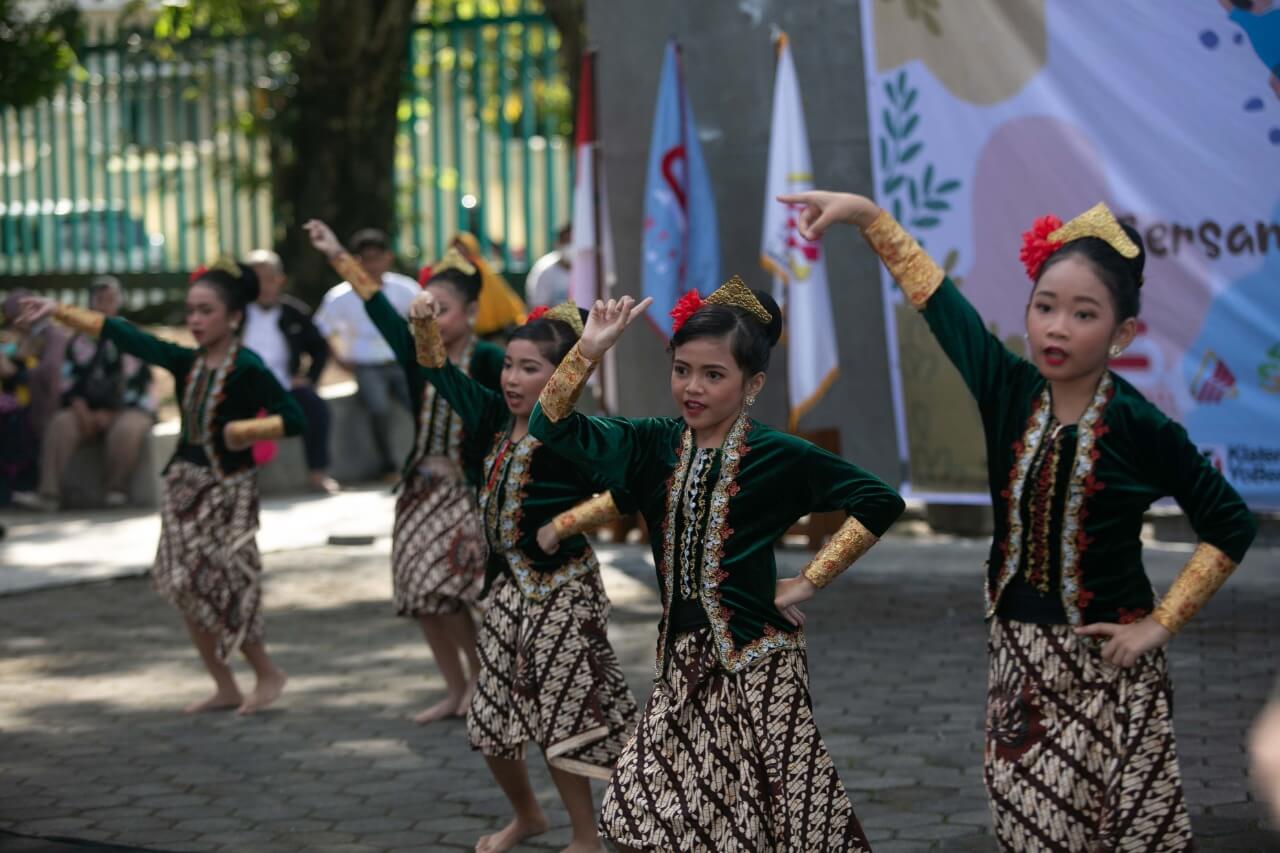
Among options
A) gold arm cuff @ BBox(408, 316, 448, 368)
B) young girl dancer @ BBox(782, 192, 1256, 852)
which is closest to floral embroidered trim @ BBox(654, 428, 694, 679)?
young girl dancer @ BBox(782, 192, 1256, 852)

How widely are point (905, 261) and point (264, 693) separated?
4.22 metres

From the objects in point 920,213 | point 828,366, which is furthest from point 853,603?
point 920,213

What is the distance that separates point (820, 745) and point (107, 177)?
628 inches

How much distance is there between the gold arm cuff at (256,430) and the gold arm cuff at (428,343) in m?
1.54

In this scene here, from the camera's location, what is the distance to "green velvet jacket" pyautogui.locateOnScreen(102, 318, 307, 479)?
7.55 m

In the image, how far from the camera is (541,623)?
5578mm

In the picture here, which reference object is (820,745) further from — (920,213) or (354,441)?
(354,441)

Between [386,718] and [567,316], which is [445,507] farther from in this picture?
[567,316]

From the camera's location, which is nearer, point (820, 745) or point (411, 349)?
point (820, 745)

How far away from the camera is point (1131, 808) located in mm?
4102

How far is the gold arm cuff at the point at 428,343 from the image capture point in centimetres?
591

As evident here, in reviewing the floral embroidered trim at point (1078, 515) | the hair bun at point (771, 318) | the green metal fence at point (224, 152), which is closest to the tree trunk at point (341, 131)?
the green metal fence at point (224, 152)

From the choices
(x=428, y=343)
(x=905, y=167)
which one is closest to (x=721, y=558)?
(x=428, y=343)

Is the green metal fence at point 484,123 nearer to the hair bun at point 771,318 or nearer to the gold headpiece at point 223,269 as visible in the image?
the gold headpiece at point 223,269
